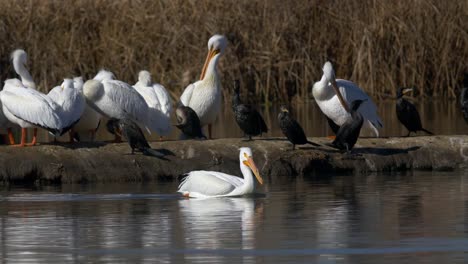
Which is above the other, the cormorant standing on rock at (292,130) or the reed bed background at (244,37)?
the reed bed background at (244,37)

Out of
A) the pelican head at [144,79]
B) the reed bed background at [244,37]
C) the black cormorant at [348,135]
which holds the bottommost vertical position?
the black cormorant at [348,135]

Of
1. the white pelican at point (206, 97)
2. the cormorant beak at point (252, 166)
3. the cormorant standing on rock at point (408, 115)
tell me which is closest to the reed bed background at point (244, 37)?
the white pelican at point (206, 97)

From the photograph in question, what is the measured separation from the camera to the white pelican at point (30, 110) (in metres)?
13.2

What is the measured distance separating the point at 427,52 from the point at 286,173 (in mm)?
9884

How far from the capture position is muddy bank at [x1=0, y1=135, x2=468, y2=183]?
12.8m

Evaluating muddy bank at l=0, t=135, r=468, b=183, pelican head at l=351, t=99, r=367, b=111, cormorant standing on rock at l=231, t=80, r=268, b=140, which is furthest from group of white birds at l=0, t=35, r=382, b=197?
cormorant standing on rock at l=231, t=80, r=268, b=140

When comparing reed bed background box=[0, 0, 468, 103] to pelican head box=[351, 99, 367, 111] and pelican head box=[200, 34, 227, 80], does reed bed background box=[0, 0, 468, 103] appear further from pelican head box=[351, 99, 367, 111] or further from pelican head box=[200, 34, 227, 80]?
pelican head box=[351, 99, 367, 111]

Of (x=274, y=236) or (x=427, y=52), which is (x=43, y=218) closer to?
(x=274, y=236)

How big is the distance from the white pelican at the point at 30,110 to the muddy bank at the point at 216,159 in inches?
12.7

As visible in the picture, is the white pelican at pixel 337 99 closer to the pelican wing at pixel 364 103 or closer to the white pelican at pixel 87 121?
the pelican wing at pixel 364 103

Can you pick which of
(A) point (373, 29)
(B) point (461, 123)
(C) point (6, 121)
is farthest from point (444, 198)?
(A) point (373, 29)

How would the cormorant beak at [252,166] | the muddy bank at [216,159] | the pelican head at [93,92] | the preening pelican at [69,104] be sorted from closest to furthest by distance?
the cormorant beak at [252,166], the muddy bank at [216,159], the preening pelican at [69,104], the pelican head at [93,92]

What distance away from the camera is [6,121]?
14.2 metres

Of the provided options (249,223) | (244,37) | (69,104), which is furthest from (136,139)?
(244,37)
